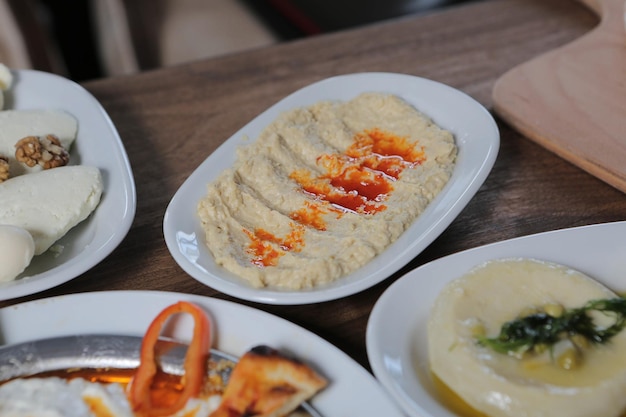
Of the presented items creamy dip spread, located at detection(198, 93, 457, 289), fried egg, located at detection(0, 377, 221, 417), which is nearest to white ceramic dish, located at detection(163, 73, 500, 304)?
creamy dip spread, located at detection(198, 93, 457, 289)

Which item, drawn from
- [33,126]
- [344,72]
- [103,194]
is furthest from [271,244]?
[344,72]

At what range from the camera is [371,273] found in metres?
1.34

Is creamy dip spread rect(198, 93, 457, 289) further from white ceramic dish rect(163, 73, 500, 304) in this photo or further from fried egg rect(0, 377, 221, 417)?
fried egg rect(0, 377, 221, 417)

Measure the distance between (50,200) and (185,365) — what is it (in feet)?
1.94

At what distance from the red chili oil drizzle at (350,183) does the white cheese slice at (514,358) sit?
359mm

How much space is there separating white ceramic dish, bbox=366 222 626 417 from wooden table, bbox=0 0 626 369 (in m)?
0.13

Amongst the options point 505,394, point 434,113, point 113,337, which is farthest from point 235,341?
point 434,113

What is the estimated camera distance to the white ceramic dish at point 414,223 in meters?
1.34

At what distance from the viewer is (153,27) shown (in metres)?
3.74

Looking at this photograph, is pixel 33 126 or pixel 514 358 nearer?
pixel 514 358

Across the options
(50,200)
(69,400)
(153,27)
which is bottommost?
(153,27)

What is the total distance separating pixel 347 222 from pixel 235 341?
385mm

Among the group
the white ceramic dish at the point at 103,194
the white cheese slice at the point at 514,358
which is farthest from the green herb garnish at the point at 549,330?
the white ceramic dish at the point at 103,194

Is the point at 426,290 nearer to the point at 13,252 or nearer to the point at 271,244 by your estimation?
the point at 271,244
